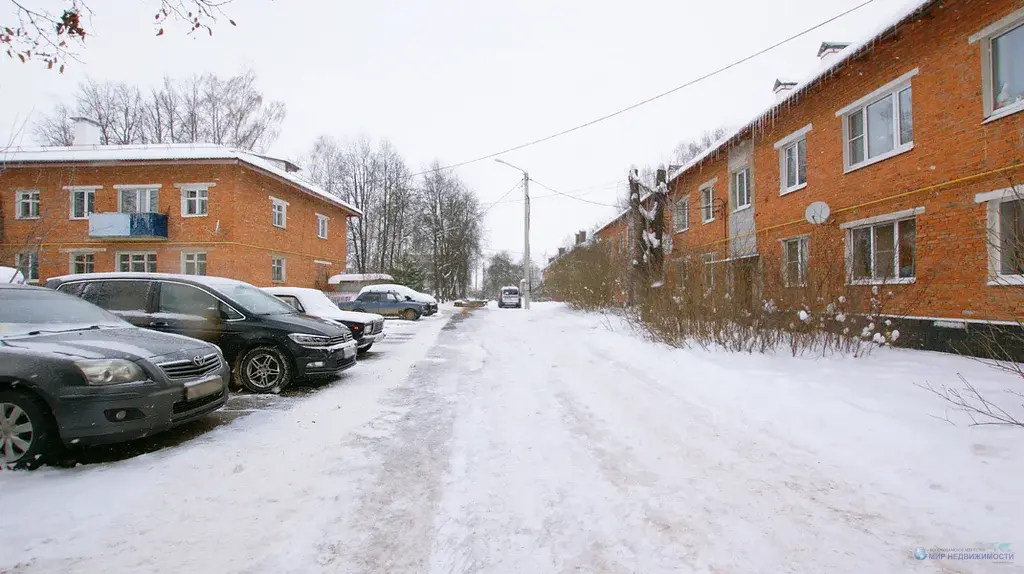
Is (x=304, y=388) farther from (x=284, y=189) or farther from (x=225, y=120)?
(x=225, y=120)

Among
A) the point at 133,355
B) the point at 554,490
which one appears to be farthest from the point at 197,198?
the point at 554,490

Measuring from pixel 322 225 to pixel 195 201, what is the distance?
8.00m

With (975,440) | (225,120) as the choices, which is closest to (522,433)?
(975,440)

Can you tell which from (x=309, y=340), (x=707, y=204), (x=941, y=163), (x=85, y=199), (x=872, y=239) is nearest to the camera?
(x=309, y=340)

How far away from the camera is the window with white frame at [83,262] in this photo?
857 inches

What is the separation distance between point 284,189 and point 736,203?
827 inches

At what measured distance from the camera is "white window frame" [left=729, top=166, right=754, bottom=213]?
1531 centimetres

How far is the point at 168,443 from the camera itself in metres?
4.24

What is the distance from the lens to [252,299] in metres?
7.20

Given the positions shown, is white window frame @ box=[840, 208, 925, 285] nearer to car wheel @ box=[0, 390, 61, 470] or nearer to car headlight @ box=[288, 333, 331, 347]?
car headlight @ box=[288, 333, 331, 347]

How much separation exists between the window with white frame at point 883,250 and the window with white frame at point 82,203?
28.3 metres

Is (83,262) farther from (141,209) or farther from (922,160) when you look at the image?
(922,160)

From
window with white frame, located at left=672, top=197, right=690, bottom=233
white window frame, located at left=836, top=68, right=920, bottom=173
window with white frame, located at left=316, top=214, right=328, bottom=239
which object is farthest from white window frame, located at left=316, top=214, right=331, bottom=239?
white window frame, located at left=836, top=68, right=920, bottom=173
